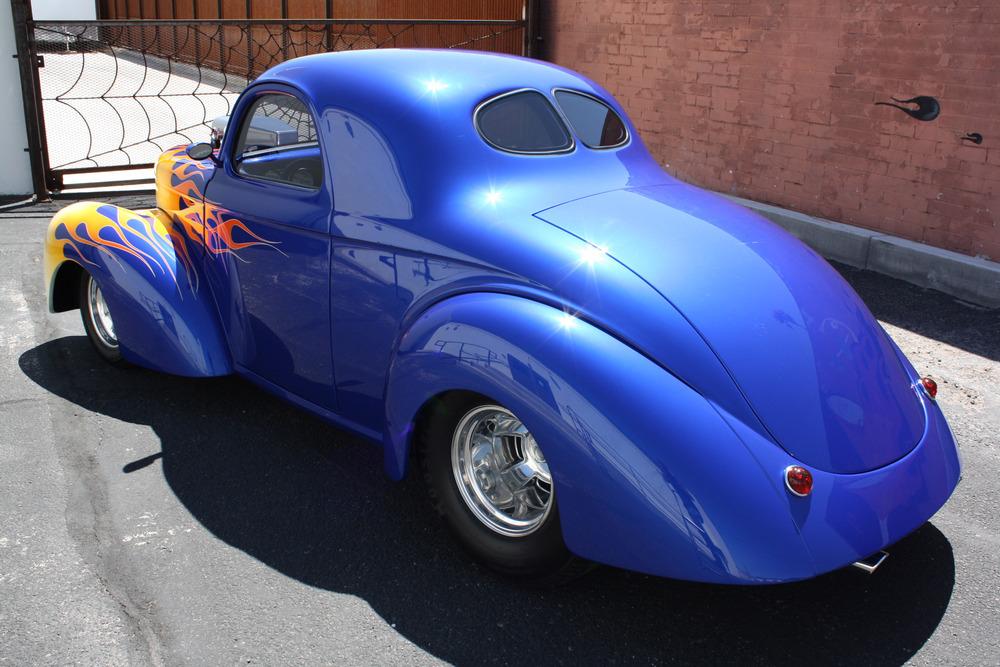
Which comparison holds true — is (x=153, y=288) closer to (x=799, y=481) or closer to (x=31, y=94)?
(x=799, y=481)

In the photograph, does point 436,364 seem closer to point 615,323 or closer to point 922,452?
point 615,323

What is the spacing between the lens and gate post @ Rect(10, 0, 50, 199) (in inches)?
323

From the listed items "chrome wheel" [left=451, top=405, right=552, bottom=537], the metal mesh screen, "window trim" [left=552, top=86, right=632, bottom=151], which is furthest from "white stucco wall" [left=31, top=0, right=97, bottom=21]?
"chrome wheel" [left=451, top=405, right=552, bottom=537]

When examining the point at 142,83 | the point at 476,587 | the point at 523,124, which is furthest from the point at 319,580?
the point at 142,83

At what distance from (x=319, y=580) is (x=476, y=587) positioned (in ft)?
1.81

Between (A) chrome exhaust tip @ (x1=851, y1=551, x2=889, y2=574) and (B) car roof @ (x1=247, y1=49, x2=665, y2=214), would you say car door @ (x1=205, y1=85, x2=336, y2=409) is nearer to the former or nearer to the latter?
(B) car roof @ (x1=247, y1=49, x2=665, y2=214)

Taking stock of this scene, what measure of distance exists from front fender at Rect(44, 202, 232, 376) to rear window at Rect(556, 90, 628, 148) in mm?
1868

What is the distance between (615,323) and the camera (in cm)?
289

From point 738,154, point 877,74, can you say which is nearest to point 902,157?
point 877,74

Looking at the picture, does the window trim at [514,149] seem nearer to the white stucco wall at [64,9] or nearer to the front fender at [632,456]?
the front fender at [632,456]

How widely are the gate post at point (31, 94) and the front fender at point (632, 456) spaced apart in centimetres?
713

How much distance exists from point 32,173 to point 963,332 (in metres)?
7.92

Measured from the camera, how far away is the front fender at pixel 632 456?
103 inches

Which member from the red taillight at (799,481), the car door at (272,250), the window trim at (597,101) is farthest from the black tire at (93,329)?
the red taillight at (799,481)
